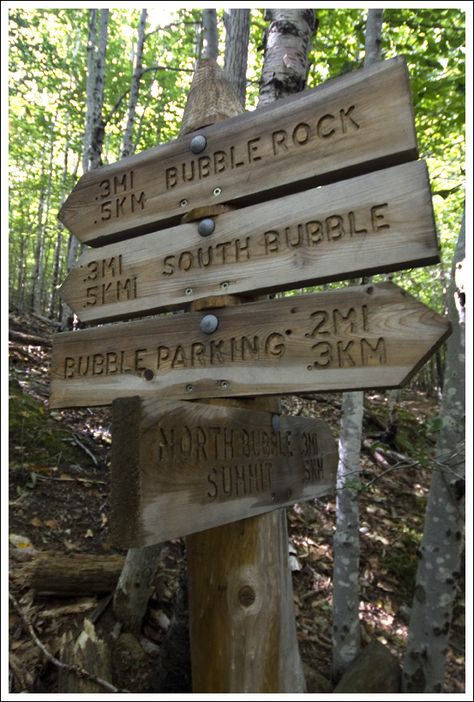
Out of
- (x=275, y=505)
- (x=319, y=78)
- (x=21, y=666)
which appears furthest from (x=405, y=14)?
(x=21, y=666)

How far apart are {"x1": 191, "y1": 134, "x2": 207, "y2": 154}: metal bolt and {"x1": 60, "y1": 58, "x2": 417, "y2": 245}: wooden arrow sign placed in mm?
17

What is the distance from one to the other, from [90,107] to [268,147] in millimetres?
9277

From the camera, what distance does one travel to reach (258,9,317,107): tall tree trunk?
2781 millimetres

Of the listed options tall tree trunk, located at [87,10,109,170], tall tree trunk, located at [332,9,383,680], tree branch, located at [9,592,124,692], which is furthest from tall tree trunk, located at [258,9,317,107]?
tall tree trunk, located at [87,10,109,170]

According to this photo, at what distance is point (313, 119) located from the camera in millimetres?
1624

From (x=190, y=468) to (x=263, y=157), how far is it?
1129mm

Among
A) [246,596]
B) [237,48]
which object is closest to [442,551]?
[246,596]

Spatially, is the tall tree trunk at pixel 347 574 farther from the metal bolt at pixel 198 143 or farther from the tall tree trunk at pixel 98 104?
the tall tree trunk at pixel 98 104

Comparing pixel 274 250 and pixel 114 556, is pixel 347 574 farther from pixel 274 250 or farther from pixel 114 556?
pixel 274 250

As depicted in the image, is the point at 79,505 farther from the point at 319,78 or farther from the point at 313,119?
the point at 319,78

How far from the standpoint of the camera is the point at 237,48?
4.05m

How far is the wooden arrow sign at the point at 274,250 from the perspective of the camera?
55.5 inches

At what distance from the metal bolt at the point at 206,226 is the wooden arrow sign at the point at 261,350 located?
0.31 m

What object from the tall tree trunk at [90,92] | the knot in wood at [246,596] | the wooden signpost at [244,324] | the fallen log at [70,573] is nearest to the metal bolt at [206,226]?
the wooden signpost at [244,324]
